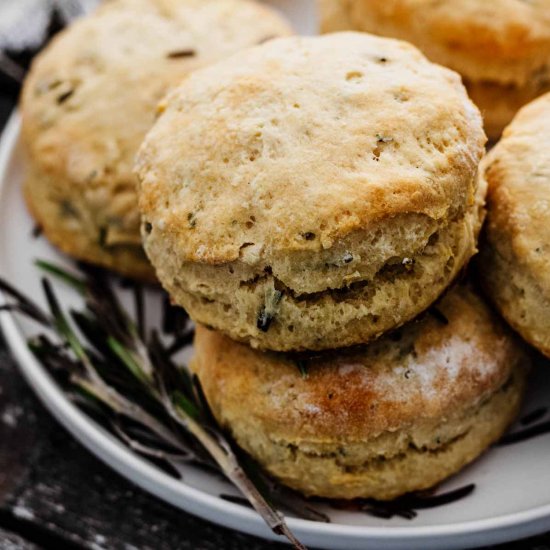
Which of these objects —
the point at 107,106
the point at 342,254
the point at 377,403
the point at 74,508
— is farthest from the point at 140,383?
the point at 107,106

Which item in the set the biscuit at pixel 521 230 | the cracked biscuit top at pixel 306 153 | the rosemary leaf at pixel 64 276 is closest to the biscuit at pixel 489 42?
the biscuit at pixel 521 230

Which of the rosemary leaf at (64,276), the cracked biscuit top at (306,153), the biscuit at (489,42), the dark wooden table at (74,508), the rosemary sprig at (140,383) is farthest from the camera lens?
the rosemary leaf at (64,276)

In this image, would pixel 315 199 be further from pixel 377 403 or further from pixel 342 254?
pixel 377 403

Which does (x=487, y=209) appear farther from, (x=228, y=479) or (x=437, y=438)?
(x=228, y=479)

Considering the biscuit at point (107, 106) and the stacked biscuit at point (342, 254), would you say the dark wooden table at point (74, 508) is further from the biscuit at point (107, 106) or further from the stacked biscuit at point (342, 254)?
the biscuit at point (107, 106)

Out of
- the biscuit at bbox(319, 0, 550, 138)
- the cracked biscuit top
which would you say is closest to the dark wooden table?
the cracked biscuit top
